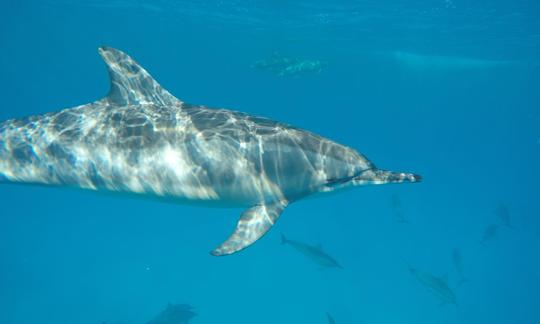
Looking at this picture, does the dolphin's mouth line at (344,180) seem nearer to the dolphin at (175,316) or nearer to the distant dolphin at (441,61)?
the dolphin at (175,316)

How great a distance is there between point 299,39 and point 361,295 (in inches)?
1281

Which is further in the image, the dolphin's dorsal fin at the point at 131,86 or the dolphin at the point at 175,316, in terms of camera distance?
the dolphin at the point at 175,316

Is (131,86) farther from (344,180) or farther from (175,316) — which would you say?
(175,316)

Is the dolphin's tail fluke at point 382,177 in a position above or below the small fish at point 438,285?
above

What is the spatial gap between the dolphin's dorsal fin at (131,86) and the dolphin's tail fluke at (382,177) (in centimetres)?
372

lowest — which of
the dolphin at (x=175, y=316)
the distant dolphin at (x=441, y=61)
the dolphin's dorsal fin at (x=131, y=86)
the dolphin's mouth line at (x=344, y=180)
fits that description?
the dolphin at (x=175, y=316)

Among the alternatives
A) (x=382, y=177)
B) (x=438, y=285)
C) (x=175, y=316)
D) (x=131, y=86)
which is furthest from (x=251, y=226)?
(x=438, y=285)

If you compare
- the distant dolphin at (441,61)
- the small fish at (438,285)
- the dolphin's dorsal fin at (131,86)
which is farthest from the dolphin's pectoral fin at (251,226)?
the distant dolphin at (441,61)

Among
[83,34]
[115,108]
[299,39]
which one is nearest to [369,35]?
[299,39]

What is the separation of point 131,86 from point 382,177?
489 cm

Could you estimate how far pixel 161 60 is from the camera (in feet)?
337

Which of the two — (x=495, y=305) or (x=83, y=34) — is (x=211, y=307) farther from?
(x=83, y=34)

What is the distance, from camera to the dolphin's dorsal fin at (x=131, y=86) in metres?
7.36

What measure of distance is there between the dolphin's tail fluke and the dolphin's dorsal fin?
3723 millimetres
